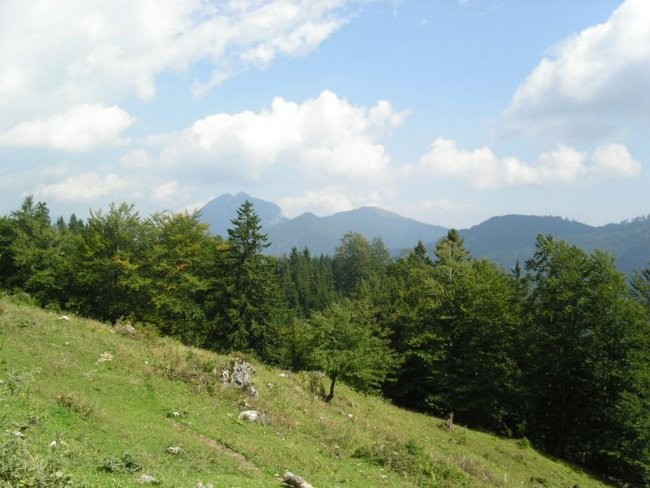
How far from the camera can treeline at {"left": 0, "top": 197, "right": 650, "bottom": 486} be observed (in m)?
36.6

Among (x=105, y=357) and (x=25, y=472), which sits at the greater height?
(x=25, y=472)

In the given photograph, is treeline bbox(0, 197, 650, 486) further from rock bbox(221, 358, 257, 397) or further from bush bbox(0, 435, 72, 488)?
bush bbox(0, 435, 72, 488)

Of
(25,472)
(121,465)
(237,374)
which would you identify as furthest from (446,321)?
(25,472)

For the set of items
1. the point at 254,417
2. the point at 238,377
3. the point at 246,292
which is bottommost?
the point at 254,417

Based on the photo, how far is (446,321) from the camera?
48156 millimetres

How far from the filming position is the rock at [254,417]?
780 inches

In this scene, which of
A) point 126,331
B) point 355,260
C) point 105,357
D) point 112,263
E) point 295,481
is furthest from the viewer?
point 355,260

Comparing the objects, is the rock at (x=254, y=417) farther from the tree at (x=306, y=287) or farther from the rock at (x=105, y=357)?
the tree at (x=306, y=287)

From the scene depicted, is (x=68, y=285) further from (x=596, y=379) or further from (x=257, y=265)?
(x=596, y=379)

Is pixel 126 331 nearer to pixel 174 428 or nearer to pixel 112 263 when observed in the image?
pixel 174 428

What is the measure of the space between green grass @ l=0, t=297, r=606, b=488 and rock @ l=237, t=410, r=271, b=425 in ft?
1.43

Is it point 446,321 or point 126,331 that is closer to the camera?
point 126,331

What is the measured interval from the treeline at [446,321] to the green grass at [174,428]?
830cm

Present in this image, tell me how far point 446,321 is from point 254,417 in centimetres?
3225
